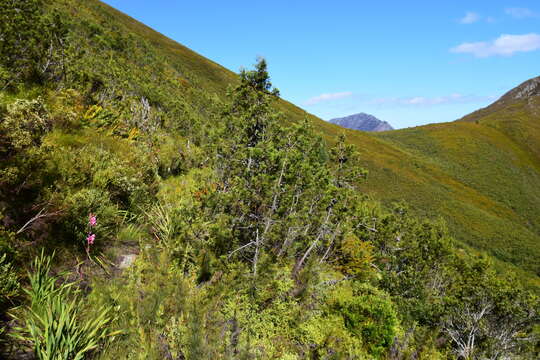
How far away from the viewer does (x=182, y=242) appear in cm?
526

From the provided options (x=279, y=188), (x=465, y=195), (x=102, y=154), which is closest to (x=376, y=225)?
(x=279, y=188)

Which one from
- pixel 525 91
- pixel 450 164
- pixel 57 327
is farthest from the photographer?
pixel 525 91

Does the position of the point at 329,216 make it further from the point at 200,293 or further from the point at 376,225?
the point at 376,225

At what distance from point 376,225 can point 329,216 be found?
22.9ft

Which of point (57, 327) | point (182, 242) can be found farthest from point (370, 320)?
point (57, 327)

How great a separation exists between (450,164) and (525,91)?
140 metres

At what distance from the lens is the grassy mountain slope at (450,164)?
139 ft

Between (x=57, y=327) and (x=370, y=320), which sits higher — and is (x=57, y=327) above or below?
above

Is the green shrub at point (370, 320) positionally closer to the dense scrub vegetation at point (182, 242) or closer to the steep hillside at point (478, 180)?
the dense scrub vegetation at point (182, 242)

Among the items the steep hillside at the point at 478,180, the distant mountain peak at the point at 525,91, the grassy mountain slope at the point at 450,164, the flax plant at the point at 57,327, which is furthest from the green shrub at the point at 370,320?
the distant mountain peak at the point at 525,91

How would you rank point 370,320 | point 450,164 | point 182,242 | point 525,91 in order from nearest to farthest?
point 182,242 < point 370,320 < point 450,164 < point 525,91

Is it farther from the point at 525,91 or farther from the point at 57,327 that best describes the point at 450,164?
the point at 525,91

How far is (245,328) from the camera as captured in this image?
415cm

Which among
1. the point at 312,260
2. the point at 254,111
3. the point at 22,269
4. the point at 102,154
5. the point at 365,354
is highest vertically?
the point at 254,111
